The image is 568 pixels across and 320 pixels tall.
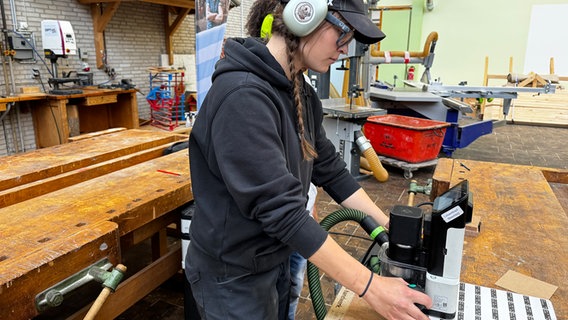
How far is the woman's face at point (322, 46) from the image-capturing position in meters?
1.09

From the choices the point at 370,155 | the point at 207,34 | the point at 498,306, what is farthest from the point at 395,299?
the point at 370,155

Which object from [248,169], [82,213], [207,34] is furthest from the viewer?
Answer: [207,34]

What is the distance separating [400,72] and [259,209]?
503 inches

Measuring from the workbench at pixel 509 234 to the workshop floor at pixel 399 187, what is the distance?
546 mm

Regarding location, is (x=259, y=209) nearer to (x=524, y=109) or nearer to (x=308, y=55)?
(x=308, y=55)

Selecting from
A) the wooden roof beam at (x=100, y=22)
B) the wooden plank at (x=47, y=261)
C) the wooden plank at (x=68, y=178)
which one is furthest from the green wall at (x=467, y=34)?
the wooden plank at (x=47, y=261)

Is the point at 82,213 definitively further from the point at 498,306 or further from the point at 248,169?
the point at 498,306

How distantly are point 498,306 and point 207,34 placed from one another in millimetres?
2904

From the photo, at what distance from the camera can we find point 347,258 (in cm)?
105

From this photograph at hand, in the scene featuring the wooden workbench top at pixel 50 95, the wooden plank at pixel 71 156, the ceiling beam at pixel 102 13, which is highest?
the ceiling beam at pixel 102 13

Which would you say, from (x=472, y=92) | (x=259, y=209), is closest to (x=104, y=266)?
(x=259, y=209)

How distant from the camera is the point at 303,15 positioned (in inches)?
40.1

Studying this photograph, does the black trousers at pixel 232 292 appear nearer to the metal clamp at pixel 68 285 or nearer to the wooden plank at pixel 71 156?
the metal clamp at pixel 68 285

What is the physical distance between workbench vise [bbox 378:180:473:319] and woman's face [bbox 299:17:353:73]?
45 centimetres
